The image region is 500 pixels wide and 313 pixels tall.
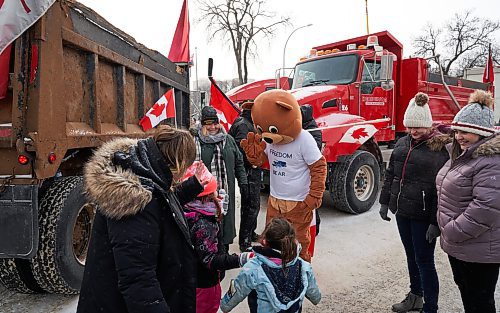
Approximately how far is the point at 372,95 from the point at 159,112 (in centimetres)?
389

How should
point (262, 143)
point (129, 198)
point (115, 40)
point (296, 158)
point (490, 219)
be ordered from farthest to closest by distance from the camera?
point (115, 40)
point (262, 143)
point (296, 158)
point (490, 219)
point (129, 198)

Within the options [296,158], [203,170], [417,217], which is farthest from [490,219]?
[203,170]

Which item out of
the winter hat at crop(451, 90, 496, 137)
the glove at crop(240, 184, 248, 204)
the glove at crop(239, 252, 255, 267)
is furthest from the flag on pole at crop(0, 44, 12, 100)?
the winter hat at crop(451, 90, 496, 137)

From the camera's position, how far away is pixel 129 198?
65.1 inches

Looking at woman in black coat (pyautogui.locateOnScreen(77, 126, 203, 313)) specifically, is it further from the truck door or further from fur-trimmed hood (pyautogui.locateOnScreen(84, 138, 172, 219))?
the truck door

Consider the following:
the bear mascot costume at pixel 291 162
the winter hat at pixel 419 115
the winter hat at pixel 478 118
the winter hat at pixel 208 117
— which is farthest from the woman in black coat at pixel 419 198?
the winter hat at pixel 208 117

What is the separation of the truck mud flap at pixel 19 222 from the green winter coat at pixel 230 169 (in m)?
1.58

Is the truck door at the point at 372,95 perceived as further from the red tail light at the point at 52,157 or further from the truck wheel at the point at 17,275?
the truck wheel at the point at 17,275

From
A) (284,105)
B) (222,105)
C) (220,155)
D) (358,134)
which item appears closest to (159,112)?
(222,105)

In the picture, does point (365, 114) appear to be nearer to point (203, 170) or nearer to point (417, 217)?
point (417, 217)

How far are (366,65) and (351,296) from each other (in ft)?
15.0

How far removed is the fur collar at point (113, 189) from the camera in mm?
1660

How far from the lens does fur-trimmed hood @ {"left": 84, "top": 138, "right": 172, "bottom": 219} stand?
5.48ft

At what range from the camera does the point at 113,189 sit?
1694mm
